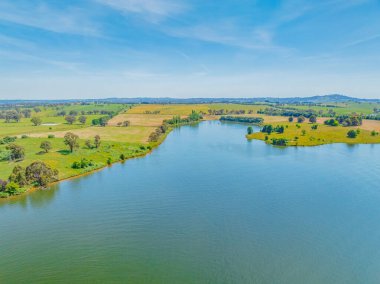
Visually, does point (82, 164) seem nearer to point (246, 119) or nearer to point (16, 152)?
point (16, 152)

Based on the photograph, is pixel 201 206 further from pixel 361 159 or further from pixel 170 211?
pixel 361 159

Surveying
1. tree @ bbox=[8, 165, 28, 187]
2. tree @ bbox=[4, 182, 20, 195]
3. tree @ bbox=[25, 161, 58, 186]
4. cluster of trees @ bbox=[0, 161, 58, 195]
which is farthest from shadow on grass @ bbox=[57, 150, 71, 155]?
tree @ bbox=[4, 182, 20, 195]

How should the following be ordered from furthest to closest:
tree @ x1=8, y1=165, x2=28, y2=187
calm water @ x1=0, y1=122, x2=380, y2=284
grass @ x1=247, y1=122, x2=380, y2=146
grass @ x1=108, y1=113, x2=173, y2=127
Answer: grass @ x1=108, y1=113, x2=173, y2=127
grass @ x1=247, y1=122, x2=380, y2=146
tree @ x1=8, y1=165, x2=28, y2=187
calm water @ x1=0, y1=122, x2=380, y2=284

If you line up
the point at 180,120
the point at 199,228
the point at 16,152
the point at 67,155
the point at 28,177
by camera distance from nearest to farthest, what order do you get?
the point at 199,228 < the point at 28,177 < the point at 16,152 < the point at 67,155 < the point at 180,120

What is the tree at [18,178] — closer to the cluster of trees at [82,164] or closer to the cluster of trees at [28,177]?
the cluster of trees at [28,177]

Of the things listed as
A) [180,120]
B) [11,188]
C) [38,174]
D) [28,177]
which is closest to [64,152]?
[38,174]

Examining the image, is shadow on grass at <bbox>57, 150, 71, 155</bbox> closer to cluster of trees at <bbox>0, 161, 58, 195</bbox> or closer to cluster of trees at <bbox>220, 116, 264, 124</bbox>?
cluster of trees at <bbox>0, 161, 58, 195</bbox>

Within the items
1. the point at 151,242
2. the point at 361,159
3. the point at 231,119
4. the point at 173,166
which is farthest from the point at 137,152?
the point at 231,119
